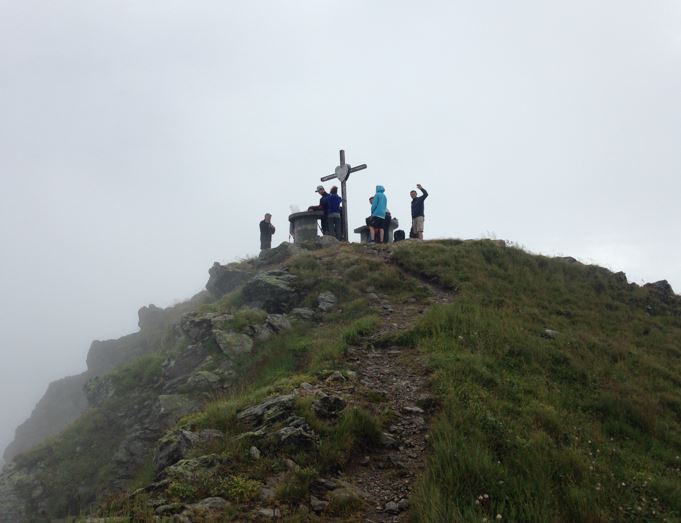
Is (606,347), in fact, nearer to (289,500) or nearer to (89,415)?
(289,500)

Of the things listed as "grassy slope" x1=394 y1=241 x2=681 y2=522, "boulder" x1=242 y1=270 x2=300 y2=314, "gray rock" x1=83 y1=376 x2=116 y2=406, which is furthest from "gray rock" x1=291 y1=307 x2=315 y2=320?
"gray rock" x1=83 y1=376 x2=116 y2=406

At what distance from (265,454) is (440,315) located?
5.59 m

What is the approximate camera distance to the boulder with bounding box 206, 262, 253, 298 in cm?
1800

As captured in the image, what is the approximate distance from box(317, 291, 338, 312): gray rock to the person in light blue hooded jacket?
6.12 m

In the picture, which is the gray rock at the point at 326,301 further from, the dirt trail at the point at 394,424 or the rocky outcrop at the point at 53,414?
the rocky outcrop at the point at 53,414

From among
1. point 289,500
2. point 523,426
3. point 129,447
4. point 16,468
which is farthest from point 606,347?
point 16,468

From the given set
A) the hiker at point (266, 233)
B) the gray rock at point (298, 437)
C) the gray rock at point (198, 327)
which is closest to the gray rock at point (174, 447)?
the gray rock at point (298, 437)

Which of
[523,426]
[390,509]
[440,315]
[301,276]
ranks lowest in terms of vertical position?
[390,509]

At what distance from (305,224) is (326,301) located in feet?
24.6

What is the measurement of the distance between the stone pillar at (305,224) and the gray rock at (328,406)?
516 inches

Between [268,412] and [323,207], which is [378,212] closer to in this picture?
[323,207]

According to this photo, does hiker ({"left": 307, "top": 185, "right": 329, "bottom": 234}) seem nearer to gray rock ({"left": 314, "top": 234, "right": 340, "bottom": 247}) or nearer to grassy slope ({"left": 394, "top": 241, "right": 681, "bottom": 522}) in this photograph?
gray rock ({"left": 314, "top": 234, "right": 340, "bottom": 247})

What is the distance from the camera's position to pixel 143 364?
1435cm

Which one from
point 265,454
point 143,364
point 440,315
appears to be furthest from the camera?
point 143,364
